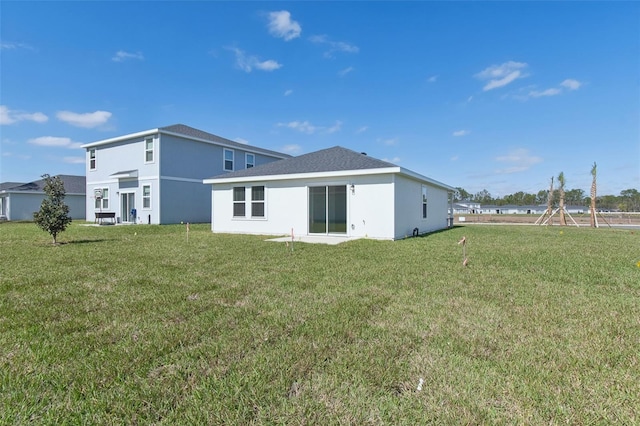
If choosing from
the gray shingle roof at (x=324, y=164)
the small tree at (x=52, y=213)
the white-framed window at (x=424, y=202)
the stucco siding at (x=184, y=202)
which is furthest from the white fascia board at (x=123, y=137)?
the white-framed window at (x=424, y=202)

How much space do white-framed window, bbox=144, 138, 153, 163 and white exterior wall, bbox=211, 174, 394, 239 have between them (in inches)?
299

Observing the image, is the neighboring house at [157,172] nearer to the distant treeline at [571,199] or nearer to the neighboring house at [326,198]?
the neighboring house at [326,198]

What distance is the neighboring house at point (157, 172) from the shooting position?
19203 millimetres

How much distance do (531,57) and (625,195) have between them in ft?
292

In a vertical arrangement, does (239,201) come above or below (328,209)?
above

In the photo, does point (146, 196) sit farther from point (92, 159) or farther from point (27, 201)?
point (27, 201)

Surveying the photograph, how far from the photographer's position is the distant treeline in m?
70.9

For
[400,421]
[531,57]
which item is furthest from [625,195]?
[400,421]

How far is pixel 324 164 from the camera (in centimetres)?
1301

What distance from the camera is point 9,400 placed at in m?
2.03

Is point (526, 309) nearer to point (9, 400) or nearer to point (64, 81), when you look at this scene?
point (9, 400)

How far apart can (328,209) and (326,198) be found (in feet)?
1.50

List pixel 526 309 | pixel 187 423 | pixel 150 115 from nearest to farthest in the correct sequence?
pixel 187 423 → pixel 526 309 → pixel 150 115

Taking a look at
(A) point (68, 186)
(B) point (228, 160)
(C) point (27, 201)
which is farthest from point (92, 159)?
(C) point (27, 201)
